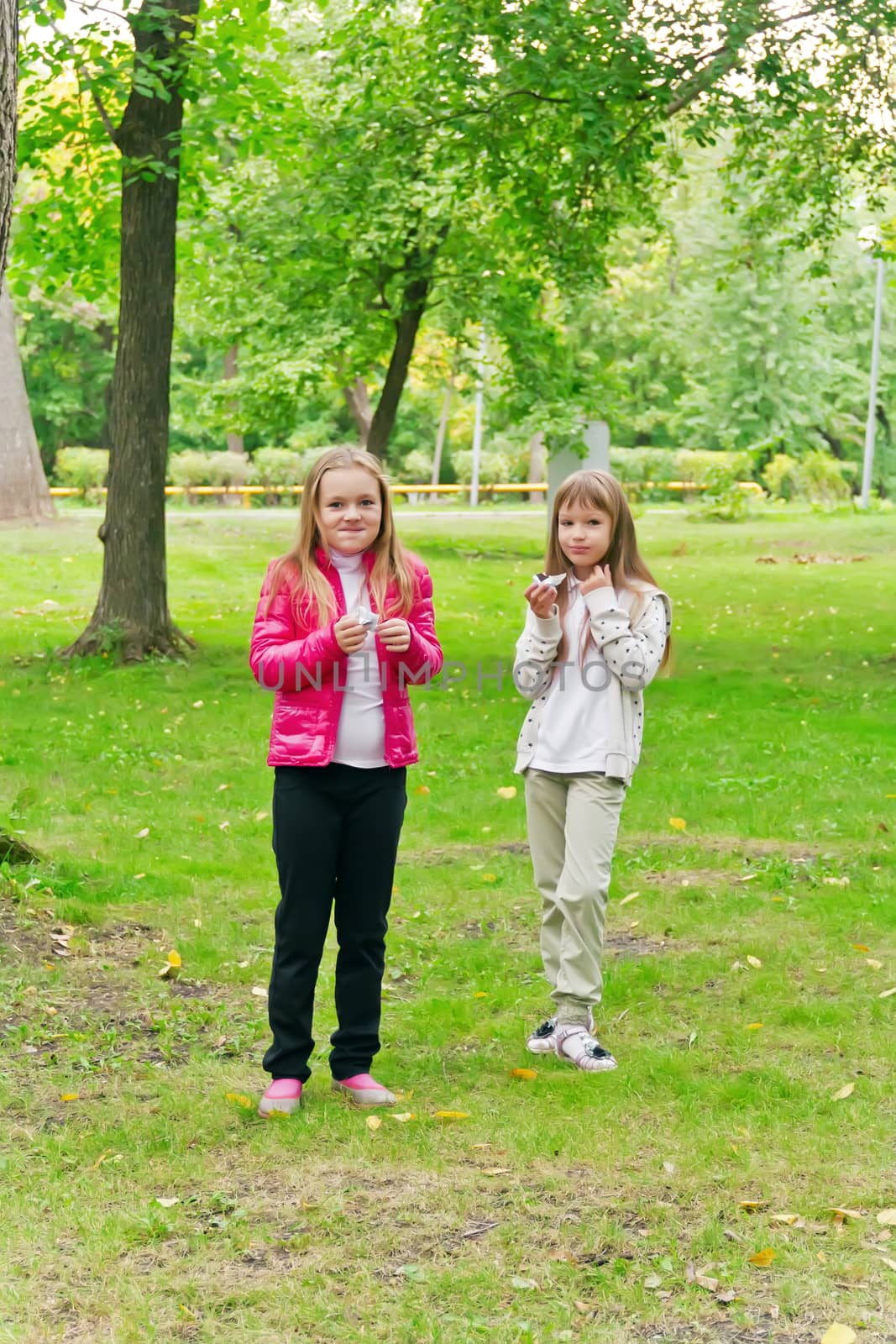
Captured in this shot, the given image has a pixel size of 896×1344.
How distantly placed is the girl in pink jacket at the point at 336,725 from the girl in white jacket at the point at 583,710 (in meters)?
0.56

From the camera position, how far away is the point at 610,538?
504 cm

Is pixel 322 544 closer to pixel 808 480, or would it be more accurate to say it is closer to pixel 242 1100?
pixel 242 1100

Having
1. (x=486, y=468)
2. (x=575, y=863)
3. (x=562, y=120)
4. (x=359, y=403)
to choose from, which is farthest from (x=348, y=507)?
(x=486, y=468)

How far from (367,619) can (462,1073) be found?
5.20ft

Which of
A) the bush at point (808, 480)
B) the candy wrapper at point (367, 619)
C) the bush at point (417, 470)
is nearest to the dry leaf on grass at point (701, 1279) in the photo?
the candy wrapper at point (367, 619)

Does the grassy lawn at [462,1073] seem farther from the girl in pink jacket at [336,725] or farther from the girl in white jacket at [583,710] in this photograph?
the girl in pink jacket at [336,725]

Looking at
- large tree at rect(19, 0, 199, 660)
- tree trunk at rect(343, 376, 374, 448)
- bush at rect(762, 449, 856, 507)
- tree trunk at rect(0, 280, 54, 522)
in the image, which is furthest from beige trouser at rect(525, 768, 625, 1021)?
bush at rect(762, 449, 856, 507)

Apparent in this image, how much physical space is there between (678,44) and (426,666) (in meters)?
9.57

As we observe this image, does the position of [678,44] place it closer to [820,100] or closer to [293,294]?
[820,100]

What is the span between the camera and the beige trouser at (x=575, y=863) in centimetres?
489

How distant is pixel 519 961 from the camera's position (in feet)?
20.2

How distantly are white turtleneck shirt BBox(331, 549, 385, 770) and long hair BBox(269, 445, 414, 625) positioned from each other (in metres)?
0.08

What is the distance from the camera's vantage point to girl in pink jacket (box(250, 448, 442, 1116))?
436 cm

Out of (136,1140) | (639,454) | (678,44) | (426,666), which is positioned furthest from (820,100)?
(639,454)
